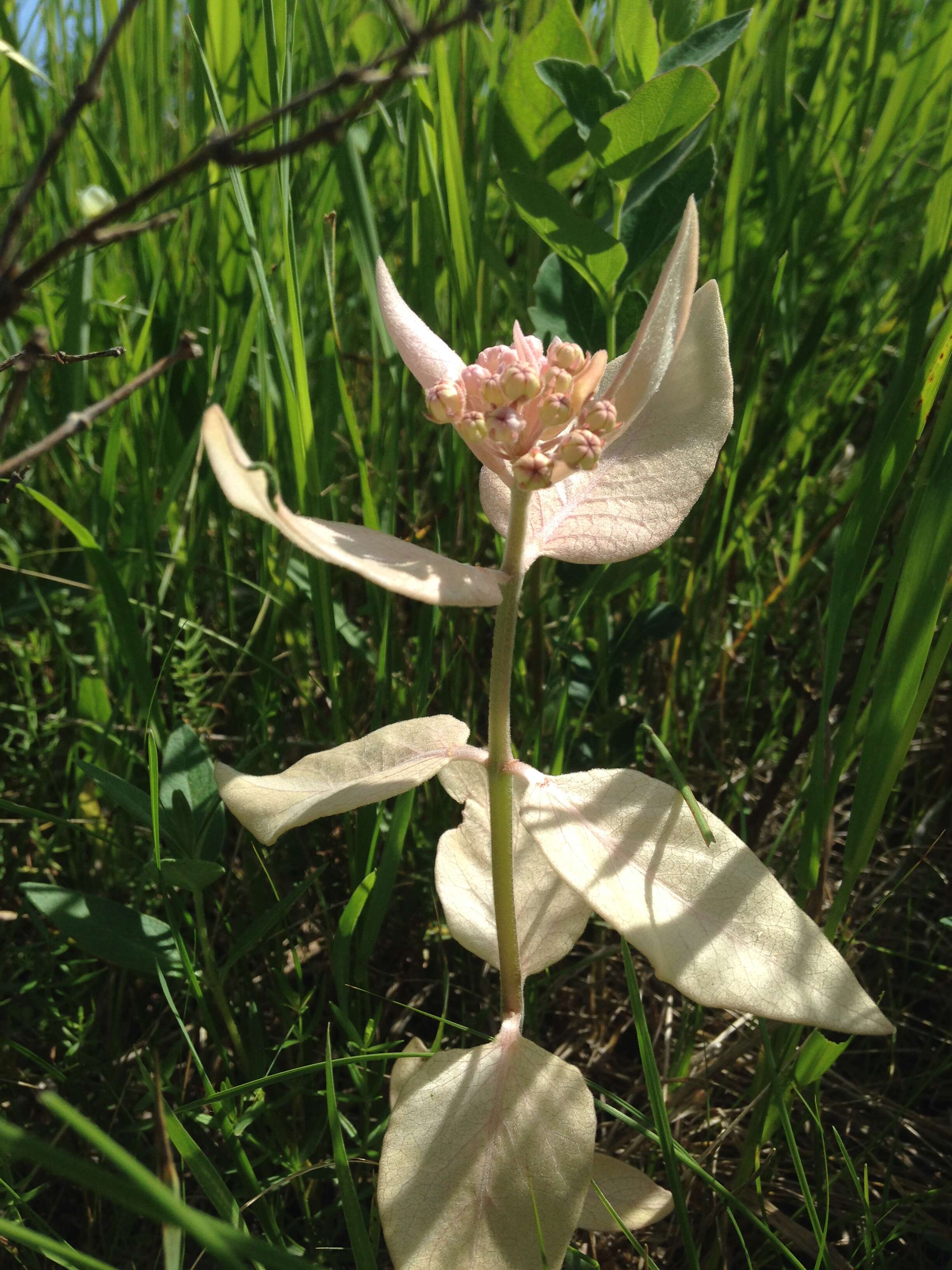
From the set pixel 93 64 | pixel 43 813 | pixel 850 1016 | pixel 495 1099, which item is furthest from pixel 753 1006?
pixel 93 64

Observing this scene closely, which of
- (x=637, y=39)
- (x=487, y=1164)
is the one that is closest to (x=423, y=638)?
(x=487, y=1164)

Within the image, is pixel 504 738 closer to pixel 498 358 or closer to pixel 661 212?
pixel 498 358

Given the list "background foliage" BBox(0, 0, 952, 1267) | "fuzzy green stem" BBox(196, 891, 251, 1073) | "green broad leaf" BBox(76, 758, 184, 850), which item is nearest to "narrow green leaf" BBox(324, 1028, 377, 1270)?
"background foliage" BBox(0, 0, 952, 1267)

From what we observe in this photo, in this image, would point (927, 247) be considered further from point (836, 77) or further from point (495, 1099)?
point (495, 1099)

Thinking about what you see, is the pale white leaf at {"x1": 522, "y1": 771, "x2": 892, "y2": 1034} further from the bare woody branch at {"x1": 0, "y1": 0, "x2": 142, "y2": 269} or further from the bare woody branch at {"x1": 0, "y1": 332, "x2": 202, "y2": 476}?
the bare woody branch at {"x1": 0, "y1": 0, "x2": 142, "y2": 269}

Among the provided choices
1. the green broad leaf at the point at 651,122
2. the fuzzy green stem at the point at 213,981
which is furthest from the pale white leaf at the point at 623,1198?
the green broad leaf at the point at 651,122

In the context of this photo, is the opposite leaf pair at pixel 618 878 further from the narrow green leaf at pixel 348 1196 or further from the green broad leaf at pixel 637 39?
the green broad leaf at pixel 637 39
